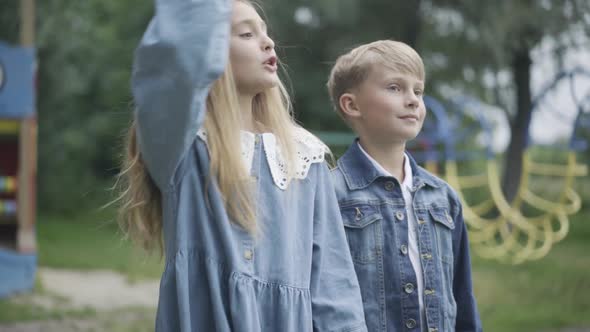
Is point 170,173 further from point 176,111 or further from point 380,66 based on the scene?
point 380,66

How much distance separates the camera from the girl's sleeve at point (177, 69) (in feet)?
5.33

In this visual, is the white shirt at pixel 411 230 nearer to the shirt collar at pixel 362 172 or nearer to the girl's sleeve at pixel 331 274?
the shirt collar at pixel 362 172

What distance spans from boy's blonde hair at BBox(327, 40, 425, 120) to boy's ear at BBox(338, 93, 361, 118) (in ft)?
0.07

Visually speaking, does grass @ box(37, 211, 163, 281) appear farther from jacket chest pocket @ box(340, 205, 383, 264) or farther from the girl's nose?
the girl's nose

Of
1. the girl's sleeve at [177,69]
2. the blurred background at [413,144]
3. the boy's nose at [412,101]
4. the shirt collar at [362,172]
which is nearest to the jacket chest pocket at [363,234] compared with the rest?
the shirt collar at [362,172]

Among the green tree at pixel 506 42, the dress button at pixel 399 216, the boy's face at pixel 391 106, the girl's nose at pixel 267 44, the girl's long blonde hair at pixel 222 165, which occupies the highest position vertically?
the green tree at pixel 506 42

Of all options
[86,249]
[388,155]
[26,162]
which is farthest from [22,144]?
[388,155]

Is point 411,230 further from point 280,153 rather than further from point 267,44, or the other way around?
point 267,44

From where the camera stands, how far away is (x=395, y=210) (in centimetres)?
218

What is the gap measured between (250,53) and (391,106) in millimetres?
515

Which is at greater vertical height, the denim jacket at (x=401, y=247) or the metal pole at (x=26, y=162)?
the metal pole at (x=26, y=162)

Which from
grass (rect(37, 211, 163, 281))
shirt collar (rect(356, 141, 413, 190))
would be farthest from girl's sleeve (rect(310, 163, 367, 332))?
grass (rect(37, 211, 163, 281))

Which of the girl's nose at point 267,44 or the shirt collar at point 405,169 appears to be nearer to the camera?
the girl's nose at point 267,44

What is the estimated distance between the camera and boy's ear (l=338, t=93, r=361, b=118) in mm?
2287
